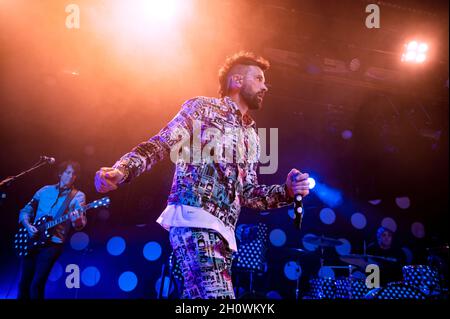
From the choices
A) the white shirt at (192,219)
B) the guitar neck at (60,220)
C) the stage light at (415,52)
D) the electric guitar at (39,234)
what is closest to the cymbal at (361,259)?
the stage light at (415,52)

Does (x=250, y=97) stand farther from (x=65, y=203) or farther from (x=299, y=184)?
(x=65, y=203)

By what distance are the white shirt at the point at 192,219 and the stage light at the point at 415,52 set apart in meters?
6.03

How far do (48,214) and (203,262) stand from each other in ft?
14.0

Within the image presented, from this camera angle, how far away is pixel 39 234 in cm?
512

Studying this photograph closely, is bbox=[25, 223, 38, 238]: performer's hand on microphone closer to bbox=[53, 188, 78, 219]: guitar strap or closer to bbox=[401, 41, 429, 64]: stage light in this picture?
bbox=[53, 188, 78, 219]: guitar strap

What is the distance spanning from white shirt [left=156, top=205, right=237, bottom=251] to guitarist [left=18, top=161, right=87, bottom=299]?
376 centimetres

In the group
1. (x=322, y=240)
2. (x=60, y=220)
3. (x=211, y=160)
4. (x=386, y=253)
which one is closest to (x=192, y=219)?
(x=211, y=160)

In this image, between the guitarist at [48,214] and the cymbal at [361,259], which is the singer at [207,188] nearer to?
the guitarist at [48,214]

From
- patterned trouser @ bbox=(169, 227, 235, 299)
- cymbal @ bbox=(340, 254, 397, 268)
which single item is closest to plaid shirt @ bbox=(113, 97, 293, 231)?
patterned trouser @ bbox=(169, 227, 235, 299)

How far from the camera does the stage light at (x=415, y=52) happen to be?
6414mm

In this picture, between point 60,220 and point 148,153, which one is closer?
point 148,153

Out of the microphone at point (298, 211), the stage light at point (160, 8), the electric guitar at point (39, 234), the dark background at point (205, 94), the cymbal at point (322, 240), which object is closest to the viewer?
the microphone at point (298, 211)
